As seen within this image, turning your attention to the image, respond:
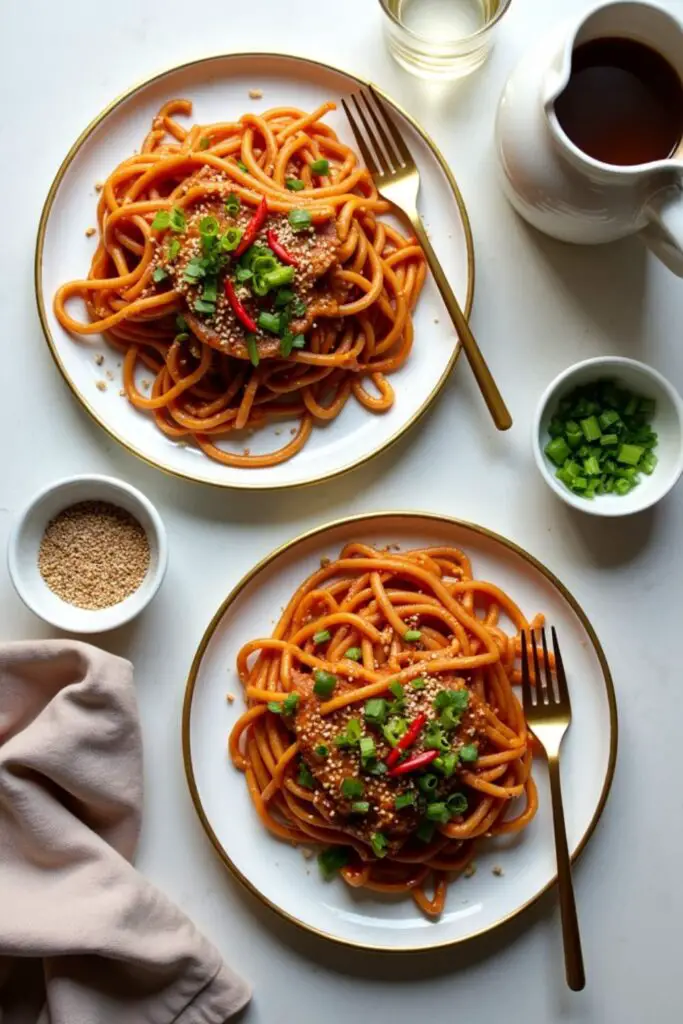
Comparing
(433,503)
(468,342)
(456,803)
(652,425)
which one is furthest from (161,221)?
(456,803)

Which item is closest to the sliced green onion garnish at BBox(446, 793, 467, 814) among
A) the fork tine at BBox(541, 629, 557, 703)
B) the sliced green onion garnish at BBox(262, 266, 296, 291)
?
the fork tine at BBox(541, 629, 557, 703)

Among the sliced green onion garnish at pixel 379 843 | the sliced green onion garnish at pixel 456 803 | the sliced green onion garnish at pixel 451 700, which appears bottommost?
the sliced green onion garnish at pixel 456 803

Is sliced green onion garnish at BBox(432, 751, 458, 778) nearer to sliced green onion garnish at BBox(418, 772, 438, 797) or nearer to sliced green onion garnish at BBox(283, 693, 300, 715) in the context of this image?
sliced green onion garnish at BBox(418, 772, 438, 797)

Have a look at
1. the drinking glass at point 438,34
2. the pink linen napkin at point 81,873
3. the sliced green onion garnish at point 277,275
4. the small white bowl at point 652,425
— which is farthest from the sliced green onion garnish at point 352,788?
the drinking glass at point 438,34

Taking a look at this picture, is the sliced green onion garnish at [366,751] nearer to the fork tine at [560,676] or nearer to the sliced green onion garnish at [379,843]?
the sliced green onion garnish at [379,843]

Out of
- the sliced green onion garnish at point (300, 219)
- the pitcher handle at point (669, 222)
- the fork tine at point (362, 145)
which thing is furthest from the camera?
the fork tine at point (362, 145)

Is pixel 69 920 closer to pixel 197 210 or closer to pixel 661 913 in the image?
pixel 661 913

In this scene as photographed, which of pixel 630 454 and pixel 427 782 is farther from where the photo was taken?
pixel 630 454

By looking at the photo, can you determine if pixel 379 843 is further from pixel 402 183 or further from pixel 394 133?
pixel 394 133
